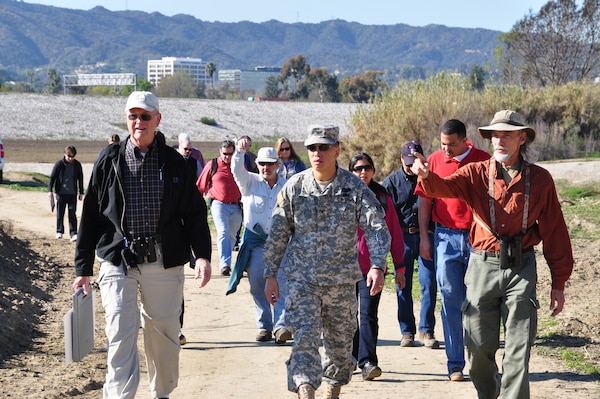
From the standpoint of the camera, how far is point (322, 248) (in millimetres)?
6609

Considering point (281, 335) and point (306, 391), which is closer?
point (306, 391)

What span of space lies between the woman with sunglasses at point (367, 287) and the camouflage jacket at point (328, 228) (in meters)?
1.15

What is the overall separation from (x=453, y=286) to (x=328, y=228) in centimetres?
200

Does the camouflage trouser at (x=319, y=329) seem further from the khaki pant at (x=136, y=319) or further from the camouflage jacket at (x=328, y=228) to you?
the khaki pant at (x=136, y=319)

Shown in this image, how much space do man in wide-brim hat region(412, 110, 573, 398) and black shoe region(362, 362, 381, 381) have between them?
1.44 metres

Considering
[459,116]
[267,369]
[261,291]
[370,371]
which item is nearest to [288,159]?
[261,291]

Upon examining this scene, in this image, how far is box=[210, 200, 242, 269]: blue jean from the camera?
41.6 ft

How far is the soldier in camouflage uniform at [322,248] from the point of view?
21.7 ft

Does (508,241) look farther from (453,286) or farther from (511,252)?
(453,286)

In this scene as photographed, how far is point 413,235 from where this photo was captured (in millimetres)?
9531

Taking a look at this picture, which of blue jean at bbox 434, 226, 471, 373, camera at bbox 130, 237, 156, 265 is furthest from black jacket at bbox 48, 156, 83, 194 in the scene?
camera at bbox 130, 237, 156, 265

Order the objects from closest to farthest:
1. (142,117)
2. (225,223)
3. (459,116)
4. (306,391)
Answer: (306,391) < (142,117) < (225,223) < (459,116)

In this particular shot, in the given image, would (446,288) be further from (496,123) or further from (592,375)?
(496,123)

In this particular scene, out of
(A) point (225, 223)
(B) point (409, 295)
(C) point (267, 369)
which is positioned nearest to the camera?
(C) point (267, 369)
